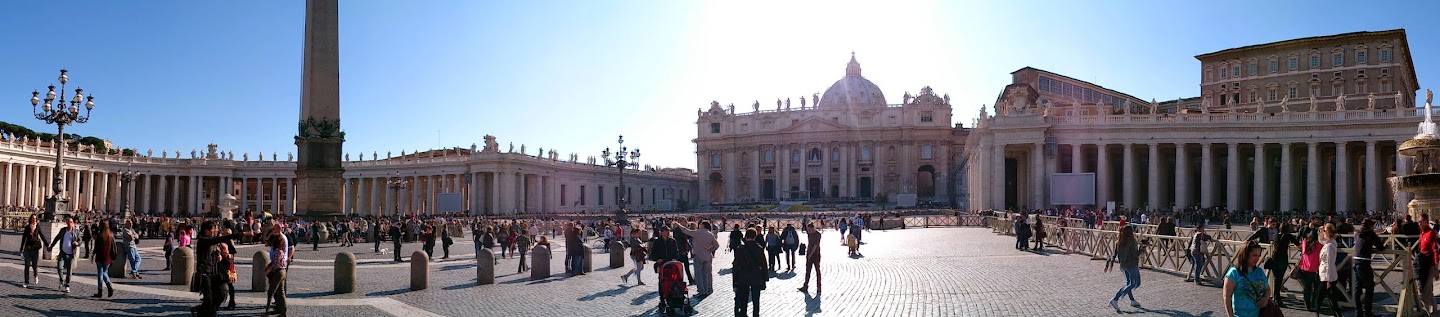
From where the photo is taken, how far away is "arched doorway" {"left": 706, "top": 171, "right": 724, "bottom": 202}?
103919 mm

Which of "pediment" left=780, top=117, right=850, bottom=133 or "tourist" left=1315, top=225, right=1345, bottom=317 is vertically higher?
"pediment" left=780, top=117, right=850, bottom=133

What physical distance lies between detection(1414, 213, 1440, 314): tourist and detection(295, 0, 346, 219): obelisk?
21.3m

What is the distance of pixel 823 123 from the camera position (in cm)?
9388

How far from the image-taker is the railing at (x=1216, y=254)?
9992mm

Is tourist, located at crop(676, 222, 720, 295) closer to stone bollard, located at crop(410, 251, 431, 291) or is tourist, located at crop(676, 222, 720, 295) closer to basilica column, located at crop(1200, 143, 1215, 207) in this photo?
Answer: stone bollard, located at crop(410, 251, 431, 291)

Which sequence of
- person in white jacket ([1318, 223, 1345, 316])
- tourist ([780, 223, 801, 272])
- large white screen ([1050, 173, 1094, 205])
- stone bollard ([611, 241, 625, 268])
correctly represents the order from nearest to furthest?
person in white jacket ([1318, 223, 1345, 316]), tourist ([780, 223, 801, 272]), stone bollard ([611, 241, 625, 268]), large white screen ([1050, 173, 1094, 205])

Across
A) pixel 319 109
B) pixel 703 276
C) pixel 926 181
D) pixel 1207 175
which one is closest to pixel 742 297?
pixel 703 276

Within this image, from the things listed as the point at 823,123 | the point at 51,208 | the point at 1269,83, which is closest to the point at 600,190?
the point at 823,123

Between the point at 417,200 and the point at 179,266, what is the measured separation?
7124 centimetres

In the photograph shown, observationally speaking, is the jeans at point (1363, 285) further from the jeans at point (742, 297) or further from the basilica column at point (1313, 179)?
the basilica column at point (1313, 179)

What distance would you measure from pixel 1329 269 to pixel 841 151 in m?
84.0

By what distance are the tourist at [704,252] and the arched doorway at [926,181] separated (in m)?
80.1

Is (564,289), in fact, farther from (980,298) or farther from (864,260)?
(864,260)

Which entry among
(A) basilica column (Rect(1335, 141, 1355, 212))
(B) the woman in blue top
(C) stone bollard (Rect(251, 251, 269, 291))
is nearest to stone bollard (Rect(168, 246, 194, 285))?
(C) stone bollard (Rect(251, 251, 269, 291))
